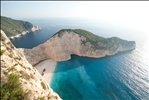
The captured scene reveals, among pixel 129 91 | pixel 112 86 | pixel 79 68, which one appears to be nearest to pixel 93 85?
pixel 112 86

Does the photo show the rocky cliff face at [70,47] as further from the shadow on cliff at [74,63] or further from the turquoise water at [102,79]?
the turquoise water at [102,79]

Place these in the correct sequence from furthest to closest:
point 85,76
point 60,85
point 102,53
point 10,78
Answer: point 102,53 < point 85,76 < point 60,85 < point 10,78

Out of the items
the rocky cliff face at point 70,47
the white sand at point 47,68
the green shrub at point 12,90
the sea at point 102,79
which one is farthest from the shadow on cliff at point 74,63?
the green shrub at point 12,90

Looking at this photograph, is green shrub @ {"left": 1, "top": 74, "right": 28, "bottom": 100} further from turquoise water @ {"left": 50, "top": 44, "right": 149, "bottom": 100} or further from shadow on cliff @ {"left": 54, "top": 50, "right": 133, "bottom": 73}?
shadow on cliff @ {"left": 54, "top": 50, "right": 133, "bottom": 73}

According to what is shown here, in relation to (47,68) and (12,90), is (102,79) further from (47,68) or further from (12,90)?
(12,90)

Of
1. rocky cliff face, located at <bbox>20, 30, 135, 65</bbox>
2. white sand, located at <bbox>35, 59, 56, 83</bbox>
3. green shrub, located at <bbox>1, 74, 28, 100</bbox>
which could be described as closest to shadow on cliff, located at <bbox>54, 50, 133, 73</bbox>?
white sand, located at <bbox>35, 59, 56, 83</bbox>

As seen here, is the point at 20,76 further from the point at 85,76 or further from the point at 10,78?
the point at 85,76
